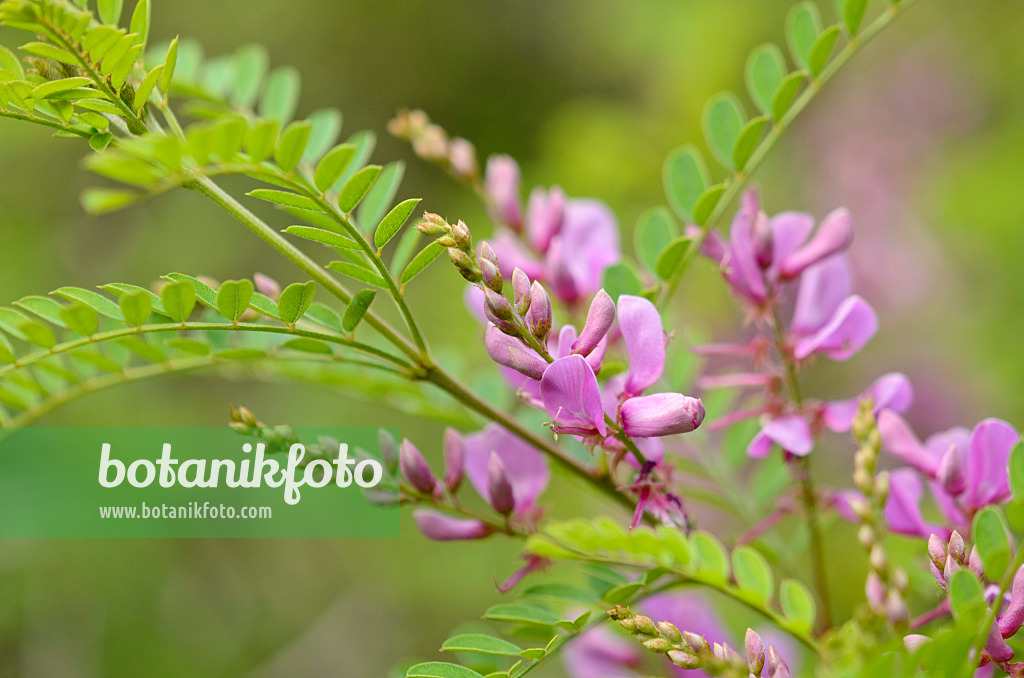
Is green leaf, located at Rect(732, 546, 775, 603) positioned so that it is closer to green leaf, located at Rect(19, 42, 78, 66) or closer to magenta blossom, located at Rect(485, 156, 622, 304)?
magenta blossom, located at Rect(485, 156, 622, 304)

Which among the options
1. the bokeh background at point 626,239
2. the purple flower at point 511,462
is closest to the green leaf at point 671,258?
the purple flower at point 511,462

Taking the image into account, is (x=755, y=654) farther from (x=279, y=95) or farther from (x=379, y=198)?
(x=279, y=95)

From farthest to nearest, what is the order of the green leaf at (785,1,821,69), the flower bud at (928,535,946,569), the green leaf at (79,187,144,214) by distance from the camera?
the green leaf at (785,1,821,69) < the flower bud at (928,535,946,569) < the green leaf at (79,187,144,214)

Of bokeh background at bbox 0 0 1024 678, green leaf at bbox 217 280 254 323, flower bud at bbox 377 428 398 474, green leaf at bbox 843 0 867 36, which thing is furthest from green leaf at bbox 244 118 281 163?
bokeh background at bbox 0 0 1024 678

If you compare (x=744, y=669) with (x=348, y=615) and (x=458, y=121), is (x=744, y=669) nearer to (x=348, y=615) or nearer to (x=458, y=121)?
(x=348, y=615)

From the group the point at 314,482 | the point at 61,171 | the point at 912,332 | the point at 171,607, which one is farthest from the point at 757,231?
the point at 61,171

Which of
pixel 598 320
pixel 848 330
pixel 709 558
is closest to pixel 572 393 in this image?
pixel 598 320
